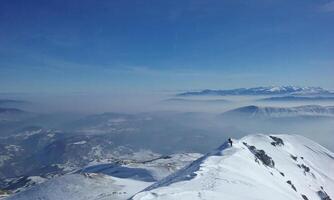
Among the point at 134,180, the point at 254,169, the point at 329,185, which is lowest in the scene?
the point at 329,185

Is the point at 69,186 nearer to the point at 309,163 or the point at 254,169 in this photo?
the point at 254,169

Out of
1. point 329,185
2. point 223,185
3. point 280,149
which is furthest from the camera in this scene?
point 280,149

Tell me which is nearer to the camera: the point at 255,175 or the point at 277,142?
the point at 255,175

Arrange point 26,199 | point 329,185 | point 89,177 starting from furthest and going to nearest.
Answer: point 329,185 → point 89,177 → point 26,199

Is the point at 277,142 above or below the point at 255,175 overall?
below

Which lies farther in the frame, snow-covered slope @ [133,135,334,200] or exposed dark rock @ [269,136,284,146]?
exposed dark rock @ [269,136,284,146]

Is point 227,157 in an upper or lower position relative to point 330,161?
upper

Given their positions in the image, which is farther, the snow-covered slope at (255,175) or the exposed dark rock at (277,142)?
the exposed dark rock at (277,142)

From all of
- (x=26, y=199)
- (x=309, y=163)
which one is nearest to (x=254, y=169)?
(x=26, y=199)
